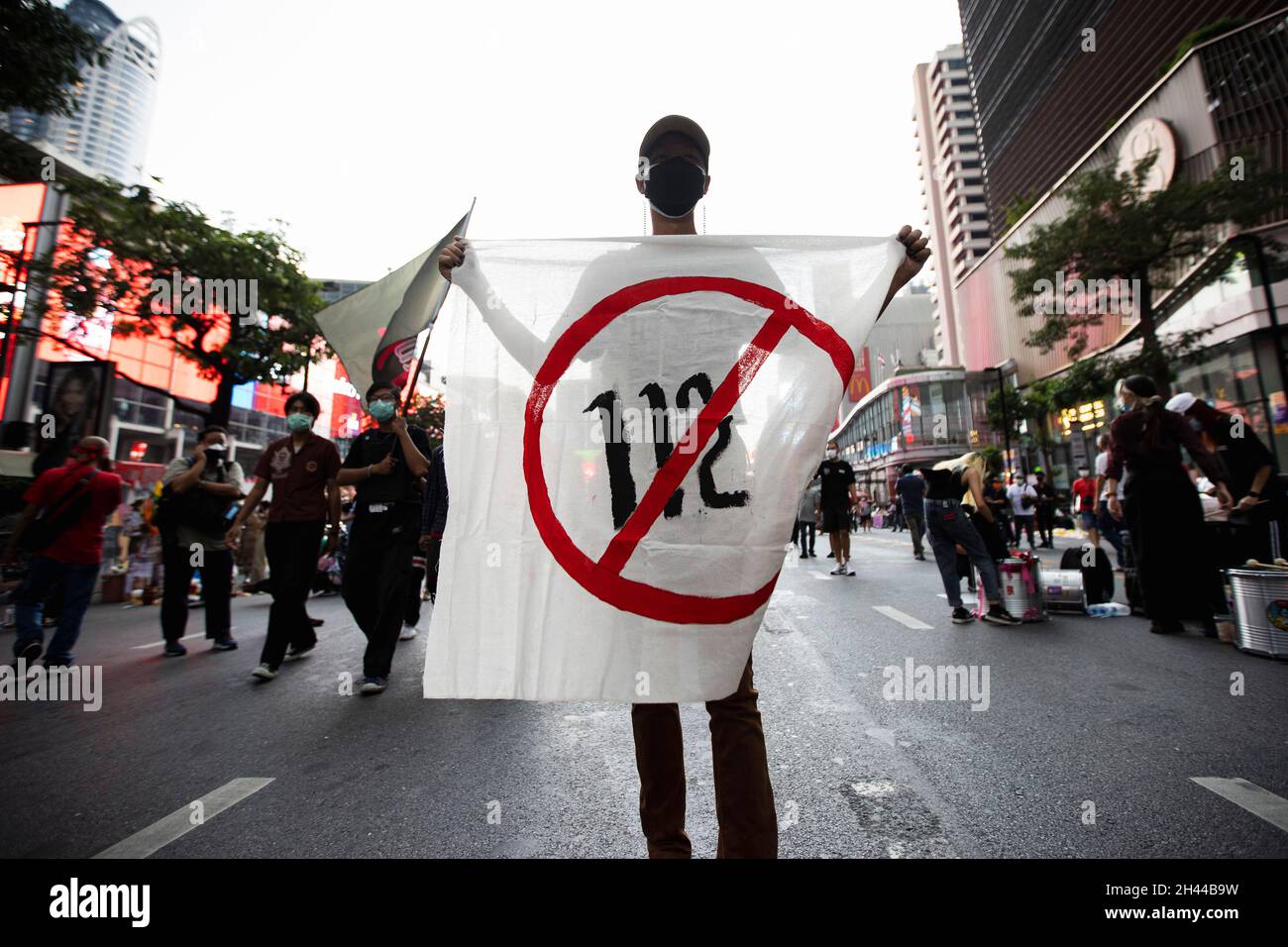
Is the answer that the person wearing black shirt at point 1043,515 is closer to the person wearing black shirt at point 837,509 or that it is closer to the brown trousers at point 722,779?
the person wearing black shirt at point 837,509

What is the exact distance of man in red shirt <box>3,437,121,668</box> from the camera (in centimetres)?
448

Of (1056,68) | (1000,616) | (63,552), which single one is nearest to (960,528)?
(1000,616)

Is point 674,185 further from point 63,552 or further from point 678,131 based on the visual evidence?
point 63,552

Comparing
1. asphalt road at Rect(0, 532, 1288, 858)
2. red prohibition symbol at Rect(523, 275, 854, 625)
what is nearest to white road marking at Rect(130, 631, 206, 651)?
asphalt road at Rect(0, 532, 1288, 858)

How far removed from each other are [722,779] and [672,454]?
860 millimetres

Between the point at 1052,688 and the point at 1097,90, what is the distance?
5376cm

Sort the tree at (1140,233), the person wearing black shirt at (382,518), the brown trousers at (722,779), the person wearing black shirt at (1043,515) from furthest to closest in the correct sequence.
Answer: the tree at (1140,233)
the person wearing black shirt at (1043,515)
the person wearing black shirt at (382,518)
the brown trousers at (722,779)

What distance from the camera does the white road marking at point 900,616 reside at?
5227mm

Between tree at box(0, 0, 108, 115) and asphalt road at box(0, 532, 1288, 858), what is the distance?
6.31 metres

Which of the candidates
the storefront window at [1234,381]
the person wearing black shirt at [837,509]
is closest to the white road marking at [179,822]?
the person wearing black shirt at [837,509]

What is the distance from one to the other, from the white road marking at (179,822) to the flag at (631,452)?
1.22 m

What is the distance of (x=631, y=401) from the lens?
68.4 inches

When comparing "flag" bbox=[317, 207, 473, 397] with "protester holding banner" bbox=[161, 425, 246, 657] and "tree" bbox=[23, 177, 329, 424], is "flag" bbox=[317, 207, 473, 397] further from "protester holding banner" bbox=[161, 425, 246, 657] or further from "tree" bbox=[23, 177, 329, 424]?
"tree" bbox=[23, 177, 329, 424]
